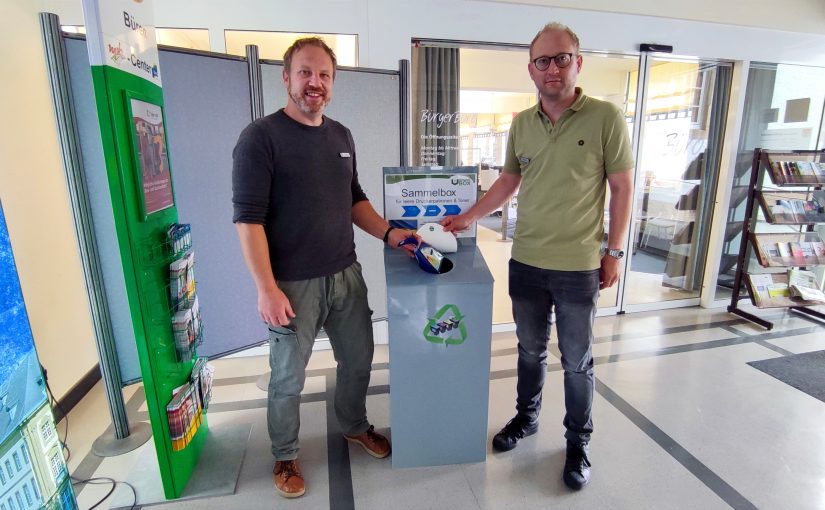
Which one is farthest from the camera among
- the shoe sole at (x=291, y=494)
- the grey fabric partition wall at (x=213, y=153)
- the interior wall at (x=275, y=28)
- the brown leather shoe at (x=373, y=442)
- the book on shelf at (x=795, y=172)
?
the book on shelf at (x=795, y=172)

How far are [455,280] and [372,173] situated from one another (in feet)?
Answer: 4.77

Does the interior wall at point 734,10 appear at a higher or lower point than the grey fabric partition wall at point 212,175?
higher

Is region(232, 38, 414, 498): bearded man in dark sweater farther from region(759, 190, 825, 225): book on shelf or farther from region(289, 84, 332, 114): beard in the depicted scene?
region(759, 190, 825, 225): book on shelf

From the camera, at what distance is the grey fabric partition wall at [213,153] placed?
196 centimetres

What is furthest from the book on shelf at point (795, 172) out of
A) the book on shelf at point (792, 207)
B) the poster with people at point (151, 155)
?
the poster with people at point (151, 155)

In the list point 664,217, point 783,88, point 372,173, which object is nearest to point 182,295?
point 372,173

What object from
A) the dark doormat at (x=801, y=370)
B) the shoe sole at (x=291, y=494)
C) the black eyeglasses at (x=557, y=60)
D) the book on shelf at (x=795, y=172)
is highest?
the black eyeglasses at (x=557, y=60)

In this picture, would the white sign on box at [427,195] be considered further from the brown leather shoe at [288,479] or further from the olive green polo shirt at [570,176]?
the brown leather shoe at [288,479]

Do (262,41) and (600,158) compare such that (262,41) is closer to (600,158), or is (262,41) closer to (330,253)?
(330,253)

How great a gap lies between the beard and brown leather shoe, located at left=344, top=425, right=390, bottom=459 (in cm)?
146

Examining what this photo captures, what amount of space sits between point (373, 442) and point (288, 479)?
411mm

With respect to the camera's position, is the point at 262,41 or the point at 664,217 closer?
the point at 262,41

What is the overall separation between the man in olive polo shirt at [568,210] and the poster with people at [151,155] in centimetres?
144

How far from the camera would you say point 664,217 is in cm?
432
